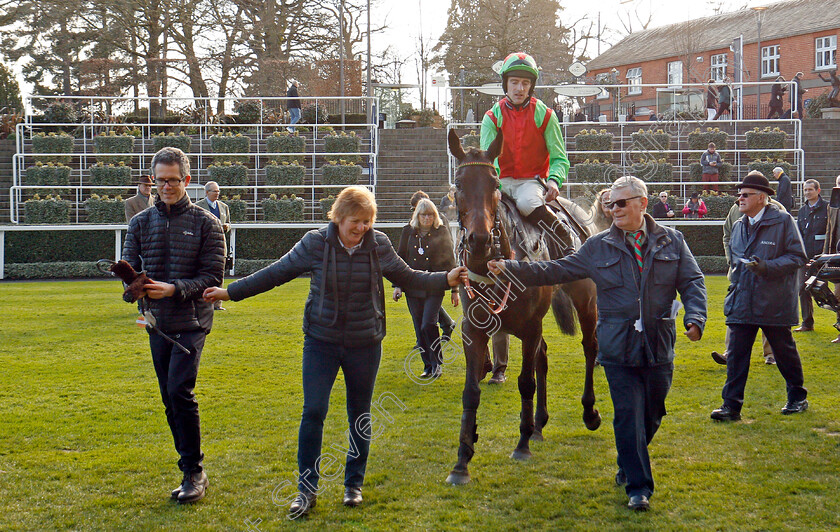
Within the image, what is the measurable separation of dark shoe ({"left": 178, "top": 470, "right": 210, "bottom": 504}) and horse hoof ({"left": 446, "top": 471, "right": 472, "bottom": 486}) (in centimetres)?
143

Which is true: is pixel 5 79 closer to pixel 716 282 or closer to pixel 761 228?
pixel 716 282

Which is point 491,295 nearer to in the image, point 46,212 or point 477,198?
point 477,198

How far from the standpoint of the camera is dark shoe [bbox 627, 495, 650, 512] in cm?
446

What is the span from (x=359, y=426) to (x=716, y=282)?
13.7 m

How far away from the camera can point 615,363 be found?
4.44 metres

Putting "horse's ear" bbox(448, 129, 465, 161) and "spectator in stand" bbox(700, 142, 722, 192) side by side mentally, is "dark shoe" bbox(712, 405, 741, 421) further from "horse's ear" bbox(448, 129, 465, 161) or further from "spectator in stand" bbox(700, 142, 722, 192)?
"spectator in stand" bbox(700, 142, 722, 192)

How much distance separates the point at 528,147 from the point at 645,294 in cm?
193

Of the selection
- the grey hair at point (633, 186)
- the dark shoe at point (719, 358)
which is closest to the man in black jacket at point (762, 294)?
the dark shoe at point (719, 358)

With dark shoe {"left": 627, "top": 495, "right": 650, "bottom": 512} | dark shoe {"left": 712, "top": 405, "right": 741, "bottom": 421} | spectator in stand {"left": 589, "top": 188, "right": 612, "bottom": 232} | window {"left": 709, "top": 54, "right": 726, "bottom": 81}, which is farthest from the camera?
window {"left": 709, "top": 54, "right": 726, "bottom": 81}

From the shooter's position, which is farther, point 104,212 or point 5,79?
point 5,79

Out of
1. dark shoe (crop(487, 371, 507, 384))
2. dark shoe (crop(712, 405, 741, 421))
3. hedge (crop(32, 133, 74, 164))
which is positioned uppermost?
hedge (crop(32, 133, 74, 164))

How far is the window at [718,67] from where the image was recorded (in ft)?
133

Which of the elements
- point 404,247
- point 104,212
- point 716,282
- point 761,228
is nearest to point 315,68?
point 104,212

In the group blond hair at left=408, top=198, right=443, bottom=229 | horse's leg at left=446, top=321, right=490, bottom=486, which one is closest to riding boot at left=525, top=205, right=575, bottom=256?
horse's leg at left=446, top=321, right=490, bottom=486
